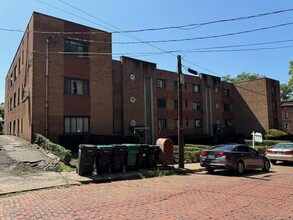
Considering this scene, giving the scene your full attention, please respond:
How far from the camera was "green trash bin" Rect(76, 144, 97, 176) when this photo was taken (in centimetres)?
1108

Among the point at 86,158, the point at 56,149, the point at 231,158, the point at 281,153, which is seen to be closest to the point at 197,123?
the point at 281,153

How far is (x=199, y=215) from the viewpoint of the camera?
6.03 metres

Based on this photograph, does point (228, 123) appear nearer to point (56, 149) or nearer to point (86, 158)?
point (56, 149)

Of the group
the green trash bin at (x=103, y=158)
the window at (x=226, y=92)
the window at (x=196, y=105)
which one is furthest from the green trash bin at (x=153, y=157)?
the window at (x=226, y=92)

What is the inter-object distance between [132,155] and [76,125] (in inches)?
441

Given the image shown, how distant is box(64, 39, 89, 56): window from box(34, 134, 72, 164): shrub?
779 cm

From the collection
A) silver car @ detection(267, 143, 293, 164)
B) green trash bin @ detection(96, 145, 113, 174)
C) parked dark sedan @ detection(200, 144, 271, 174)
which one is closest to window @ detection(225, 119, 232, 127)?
silver car @ detection(267, 143, 293, 164)

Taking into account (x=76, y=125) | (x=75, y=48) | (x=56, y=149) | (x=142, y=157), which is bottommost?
(x=142, y=157)

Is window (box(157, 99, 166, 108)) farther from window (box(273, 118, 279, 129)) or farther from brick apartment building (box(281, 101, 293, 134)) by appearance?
brick apartment building (box(281, 101, 293, 134))

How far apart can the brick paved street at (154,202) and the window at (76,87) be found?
1401cm

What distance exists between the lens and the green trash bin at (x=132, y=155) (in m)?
12.5

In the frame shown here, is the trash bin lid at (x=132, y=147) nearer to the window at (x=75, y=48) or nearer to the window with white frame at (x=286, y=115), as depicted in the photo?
the window at (x=75, y=48)

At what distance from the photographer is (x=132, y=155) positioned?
500 inches

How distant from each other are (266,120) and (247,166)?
104ft
